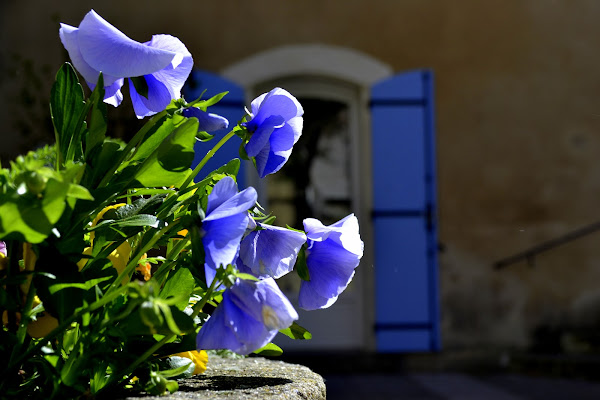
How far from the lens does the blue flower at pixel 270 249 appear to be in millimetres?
639

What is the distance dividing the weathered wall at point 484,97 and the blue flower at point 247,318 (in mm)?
4835

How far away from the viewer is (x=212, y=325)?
58cm

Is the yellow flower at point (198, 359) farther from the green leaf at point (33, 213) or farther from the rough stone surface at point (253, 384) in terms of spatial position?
the green leaf at point (33, 213)

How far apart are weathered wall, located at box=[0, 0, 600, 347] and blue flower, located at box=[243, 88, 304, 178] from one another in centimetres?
469

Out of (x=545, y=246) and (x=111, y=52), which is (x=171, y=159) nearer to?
(x=111, y=52)

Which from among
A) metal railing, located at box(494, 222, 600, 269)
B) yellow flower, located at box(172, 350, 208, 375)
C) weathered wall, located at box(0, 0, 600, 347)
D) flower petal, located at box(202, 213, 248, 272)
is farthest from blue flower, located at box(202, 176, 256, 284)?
metal railing, located at box(494, 222, 600, 269)

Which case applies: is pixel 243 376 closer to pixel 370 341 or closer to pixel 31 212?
pixel 31 212

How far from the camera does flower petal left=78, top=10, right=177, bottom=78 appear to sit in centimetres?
59

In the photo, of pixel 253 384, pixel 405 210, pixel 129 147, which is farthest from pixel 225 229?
pixel 405 210

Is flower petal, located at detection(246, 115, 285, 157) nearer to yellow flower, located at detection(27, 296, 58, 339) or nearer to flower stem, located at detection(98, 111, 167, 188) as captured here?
flower stem, located at detection(98, 111, 167, 188)

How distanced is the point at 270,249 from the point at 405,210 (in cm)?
459

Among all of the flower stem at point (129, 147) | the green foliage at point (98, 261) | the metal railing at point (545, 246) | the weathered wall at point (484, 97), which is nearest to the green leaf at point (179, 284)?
the green foliage at point (98, 261)

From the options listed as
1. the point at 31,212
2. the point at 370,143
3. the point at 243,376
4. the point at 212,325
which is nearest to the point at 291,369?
the point at 243,376

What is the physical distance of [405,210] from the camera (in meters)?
5.17
